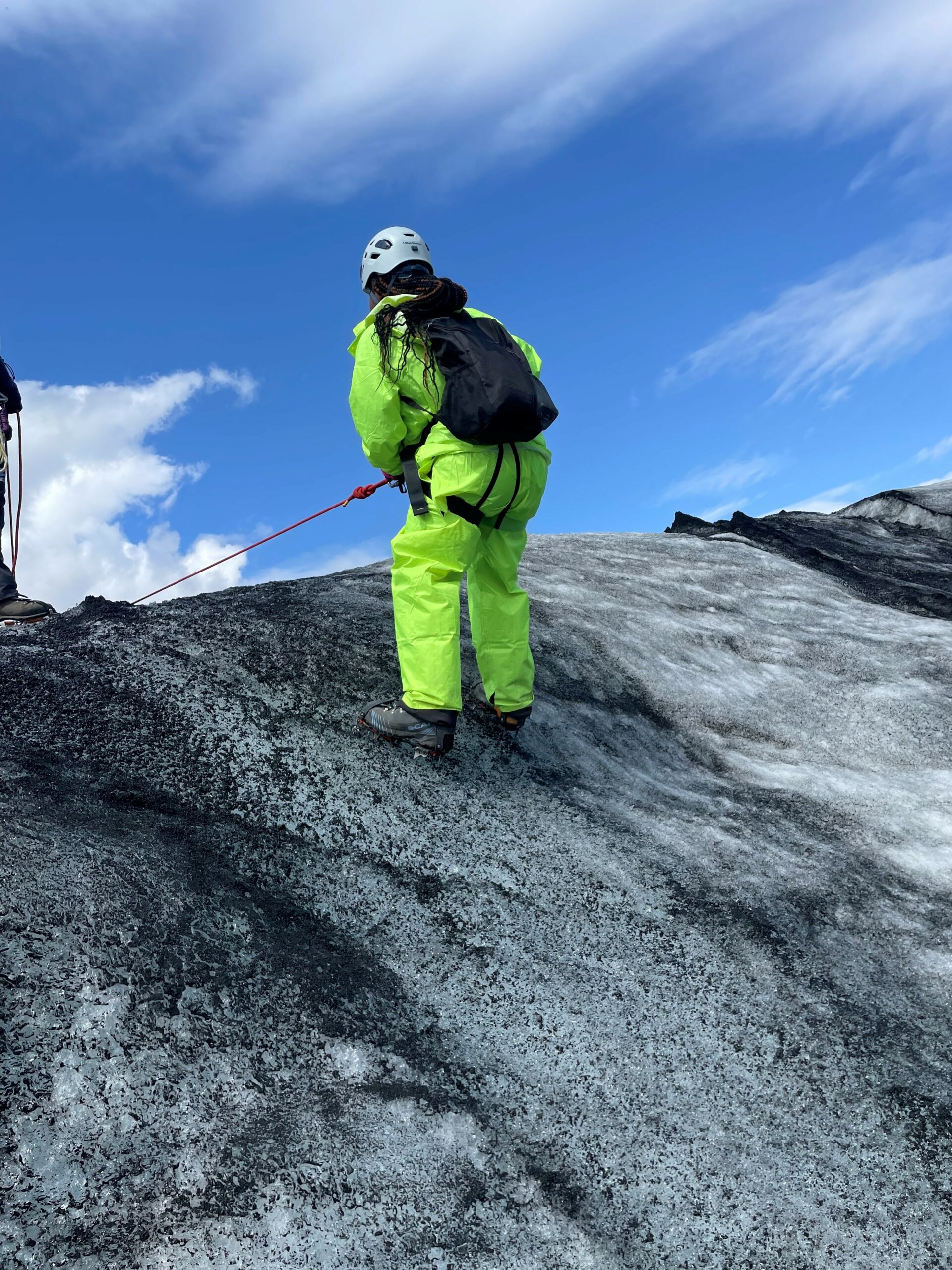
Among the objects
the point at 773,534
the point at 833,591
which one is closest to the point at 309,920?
the point at 833,591

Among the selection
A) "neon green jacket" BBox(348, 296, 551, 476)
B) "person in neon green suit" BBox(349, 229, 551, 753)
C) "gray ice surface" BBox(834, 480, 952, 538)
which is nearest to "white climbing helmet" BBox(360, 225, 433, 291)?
"person in neon green suit" BBox(349, 229, 551, 753)

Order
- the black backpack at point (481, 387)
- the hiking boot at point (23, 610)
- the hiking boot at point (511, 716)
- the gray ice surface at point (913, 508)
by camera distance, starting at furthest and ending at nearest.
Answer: the gray ice surface at point (913, 508), the hiking boot at point (23, 610), the hiking boot at point (511, 716), the black backpack at point (481, 387)

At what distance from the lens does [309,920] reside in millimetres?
3736

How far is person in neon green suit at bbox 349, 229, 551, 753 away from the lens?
4629 mm

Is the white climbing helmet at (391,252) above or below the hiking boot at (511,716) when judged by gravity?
above

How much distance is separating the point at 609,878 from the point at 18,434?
19.5 ft

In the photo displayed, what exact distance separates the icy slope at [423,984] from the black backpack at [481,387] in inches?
70.5

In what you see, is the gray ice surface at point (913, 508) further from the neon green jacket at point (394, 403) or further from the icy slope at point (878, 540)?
the neon green jacket at point (394, 403)

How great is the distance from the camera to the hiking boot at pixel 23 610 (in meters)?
6.39

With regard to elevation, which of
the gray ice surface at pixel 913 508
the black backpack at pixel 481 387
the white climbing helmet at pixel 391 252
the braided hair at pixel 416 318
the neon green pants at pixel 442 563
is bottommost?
the neon green pants at pixel 442 563

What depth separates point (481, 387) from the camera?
4.52 m

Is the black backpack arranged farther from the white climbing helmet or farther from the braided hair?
the white climbing helmet

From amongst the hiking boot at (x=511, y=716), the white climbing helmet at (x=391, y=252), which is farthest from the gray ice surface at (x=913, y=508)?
the white climbing helmet at (x=391, y=252)

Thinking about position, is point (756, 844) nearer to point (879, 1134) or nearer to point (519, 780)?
point (519, 780)
